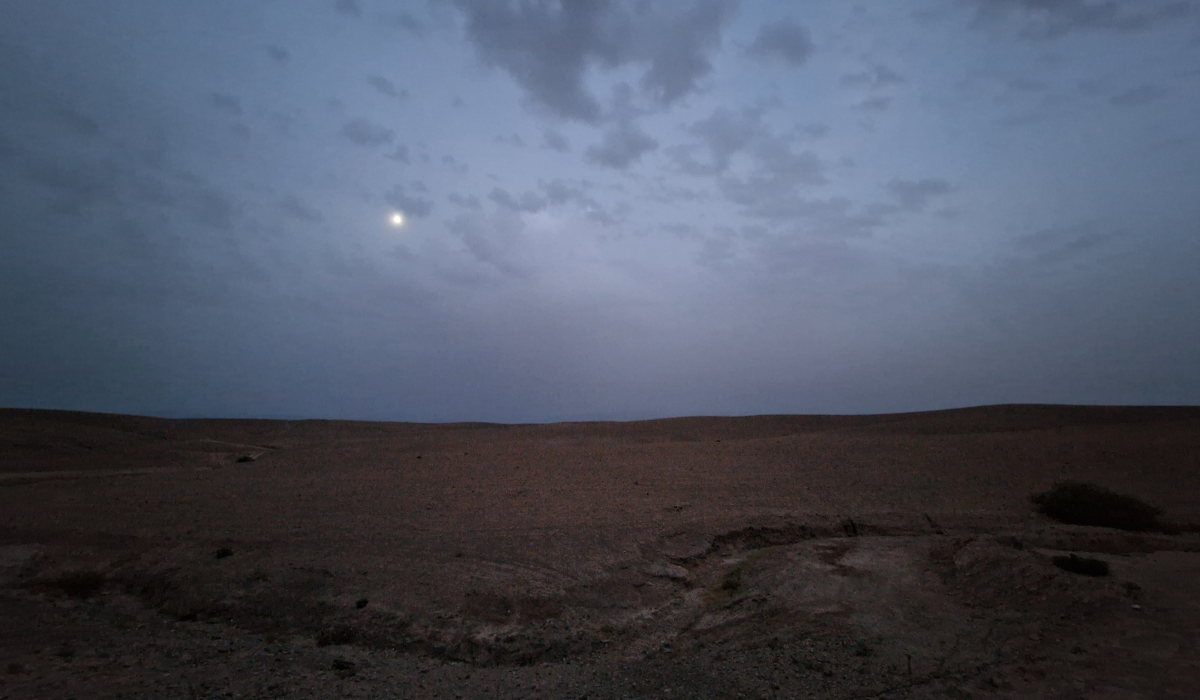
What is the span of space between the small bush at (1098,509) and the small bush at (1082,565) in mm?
4474

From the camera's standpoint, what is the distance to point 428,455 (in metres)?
24.1

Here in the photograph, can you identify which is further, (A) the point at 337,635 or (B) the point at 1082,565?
(B) the point at 1082,565

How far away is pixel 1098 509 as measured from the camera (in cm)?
1338

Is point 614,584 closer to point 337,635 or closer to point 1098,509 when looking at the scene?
point 337,635

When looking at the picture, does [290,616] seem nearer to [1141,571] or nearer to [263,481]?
[263,481]

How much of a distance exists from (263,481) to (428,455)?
621 cm

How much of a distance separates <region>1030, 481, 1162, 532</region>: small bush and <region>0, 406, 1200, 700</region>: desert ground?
54cm

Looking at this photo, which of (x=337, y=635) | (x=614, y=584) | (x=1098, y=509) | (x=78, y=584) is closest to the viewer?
(x=337, y=635)

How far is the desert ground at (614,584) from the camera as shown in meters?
7.15

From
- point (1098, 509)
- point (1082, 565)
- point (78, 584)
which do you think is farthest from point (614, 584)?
point (1098, 509)

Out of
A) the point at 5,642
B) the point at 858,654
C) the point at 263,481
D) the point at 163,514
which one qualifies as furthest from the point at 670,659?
the point at 263,481

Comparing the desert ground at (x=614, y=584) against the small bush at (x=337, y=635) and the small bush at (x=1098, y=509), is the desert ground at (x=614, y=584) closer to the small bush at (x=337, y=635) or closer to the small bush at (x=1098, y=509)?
the small bush at (x=337, y=635)

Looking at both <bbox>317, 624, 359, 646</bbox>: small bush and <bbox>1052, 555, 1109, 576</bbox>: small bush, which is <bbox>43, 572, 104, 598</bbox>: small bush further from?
<bbox>1052, 555, 1109, 576</bbox>: small bush

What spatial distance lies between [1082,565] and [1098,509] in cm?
530
